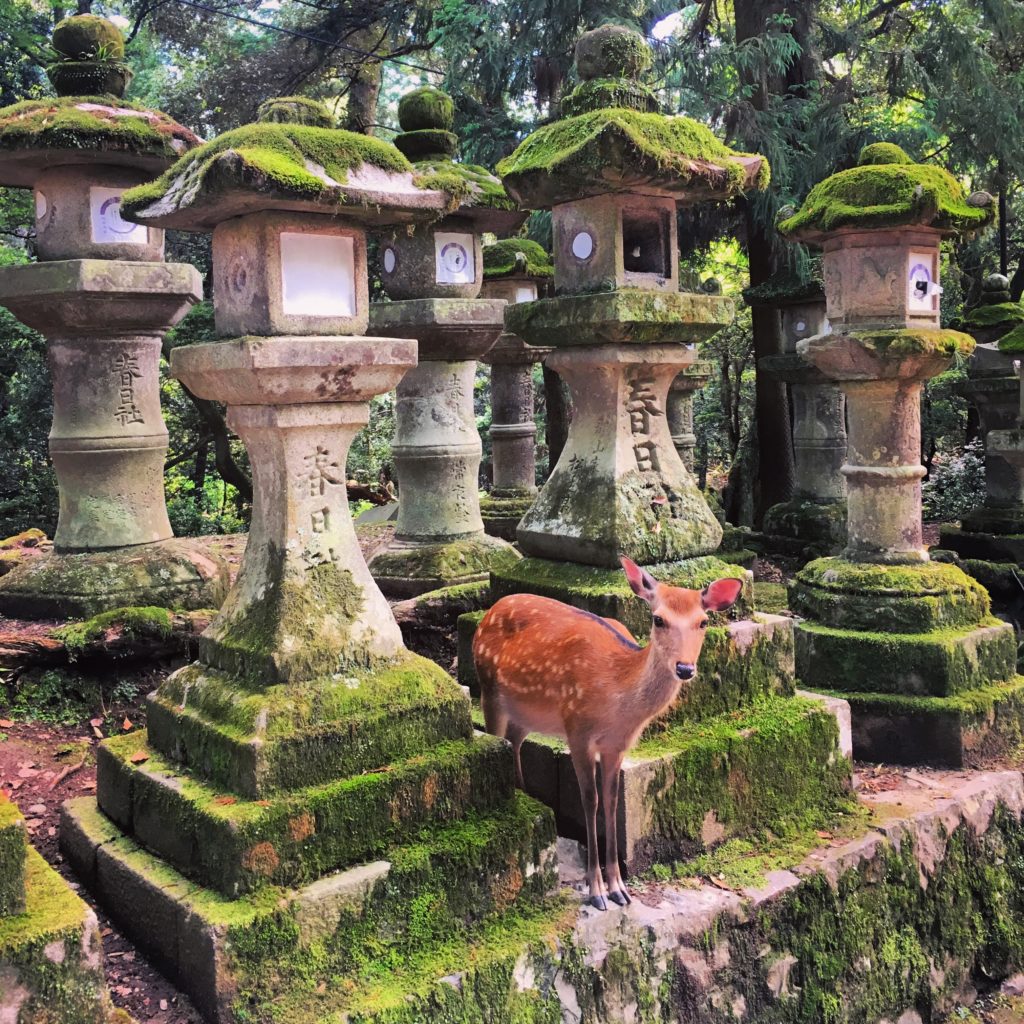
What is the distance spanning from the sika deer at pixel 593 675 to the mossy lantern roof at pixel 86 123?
3419mm

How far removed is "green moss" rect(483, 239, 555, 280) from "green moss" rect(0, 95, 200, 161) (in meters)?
3.12

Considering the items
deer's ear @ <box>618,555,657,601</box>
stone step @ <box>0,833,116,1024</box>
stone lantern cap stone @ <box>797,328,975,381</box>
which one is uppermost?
stone lantern cap stone @ <box>797,328,975,381</box>

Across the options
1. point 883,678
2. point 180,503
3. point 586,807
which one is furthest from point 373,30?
point 586,807

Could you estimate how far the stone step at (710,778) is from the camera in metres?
3.48

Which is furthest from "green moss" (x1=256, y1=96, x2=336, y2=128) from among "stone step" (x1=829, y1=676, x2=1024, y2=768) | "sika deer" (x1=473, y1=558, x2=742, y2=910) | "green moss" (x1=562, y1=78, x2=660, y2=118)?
"stone step" (x1=829, y1=676, x2=1024, y2=768)

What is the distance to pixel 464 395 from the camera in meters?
6.33

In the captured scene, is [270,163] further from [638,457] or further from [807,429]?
[807,429]

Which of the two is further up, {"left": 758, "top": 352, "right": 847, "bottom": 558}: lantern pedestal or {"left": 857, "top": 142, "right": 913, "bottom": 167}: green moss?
{"left": 857, "top": 142, "right": 913, "bottom": 167}: green moss

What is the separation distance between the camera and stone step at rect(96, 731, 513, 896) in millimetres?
2787

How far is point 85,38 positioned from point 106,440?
89.8 inches

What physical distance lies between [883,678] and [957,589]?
0.66 metres

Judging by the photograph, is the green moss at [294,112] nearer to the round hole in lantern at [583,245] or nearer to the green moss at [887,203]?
the round hole in lantern at [583,245]

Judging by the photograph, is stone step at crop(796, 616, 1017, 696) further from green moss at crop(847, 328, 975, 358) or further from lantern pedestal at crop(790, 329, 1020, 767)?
green moss at crop(847, 328, 975, 358)

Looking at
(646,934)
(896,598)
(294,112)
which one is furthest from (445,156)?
(646,934)
